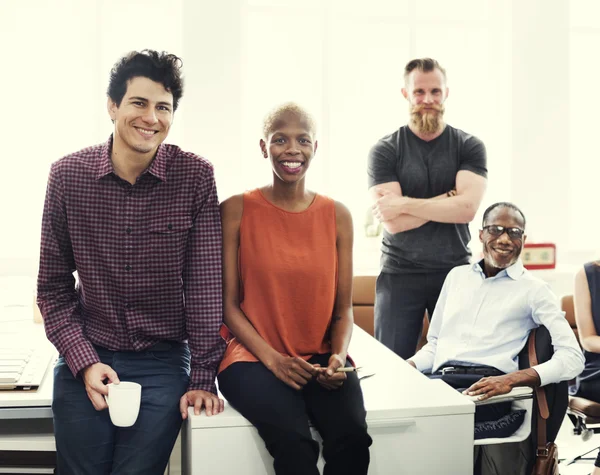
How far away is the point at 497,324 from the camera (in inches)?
94.6

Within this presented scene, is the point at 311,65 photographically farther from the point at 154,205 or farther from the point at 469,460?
the point at 469,460

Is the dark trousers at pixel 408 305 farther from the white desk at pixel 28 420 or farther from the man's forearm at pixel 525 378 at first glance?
the white desk at pixel 28 420

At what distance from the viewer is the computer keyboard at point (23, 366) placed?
→ 1.87 meters

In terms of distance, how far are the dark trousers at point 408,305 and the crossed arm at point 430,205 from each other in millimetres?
214

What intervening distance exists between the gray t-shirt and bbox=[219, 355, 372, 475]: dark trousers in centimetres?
112

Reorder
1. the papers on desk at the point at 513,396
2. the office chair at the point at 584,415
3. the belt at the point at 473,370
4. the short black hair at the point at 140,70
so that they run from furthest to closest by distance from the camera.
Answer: the office chair at the point at 584,415 < the belt at the point at 473,370 < the papers on desk at the point at 513,396 < the short black hair at the point at 140,70

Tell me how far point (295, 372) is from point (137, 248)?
545 mm

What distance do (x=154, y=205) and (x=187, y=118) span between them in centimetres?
283

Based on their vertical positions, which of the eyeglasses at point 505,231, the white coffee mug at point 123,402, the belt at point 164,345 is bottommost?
the white coffee mug at point 123,402

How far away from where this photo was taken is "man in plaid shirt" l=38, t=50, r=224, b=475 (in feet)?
6.34

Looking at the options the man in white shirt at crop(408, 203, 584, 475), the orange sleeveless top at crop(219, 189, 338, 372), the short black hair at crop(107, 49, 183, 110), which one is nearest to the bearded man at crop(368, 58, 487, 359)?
Answer: the man in white shirt at crop(408, 203, 584, 475)

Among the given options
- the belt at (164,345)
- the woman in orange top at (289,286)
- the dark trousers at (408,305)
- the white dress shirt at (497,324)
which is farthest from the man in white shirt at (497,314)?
the belt at (164,345)

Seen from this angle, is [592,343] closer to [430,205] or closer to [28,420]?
[430,205]

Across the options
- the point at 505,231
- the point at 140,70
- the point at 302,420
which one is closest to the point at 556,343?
the point at 505,231
